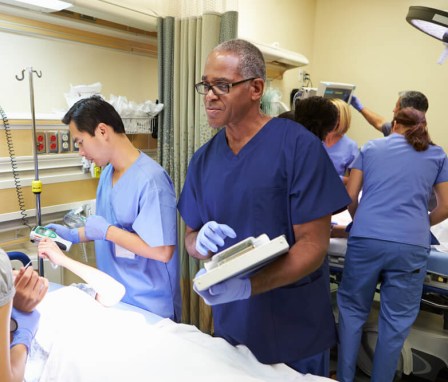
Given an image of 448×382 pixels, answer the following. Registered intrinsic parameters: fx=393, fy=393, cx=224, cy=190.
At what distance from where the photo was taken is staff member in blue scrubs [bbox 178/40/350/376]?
114 centimetres

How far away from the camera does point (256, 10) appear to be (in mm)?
3539

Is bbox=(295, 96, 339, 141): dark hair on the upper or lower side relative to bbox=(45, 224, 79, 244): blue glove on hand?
upper

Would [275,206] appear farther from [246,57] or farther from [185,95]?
[185,95]

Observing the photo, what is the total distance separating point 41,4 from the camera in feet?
5.68

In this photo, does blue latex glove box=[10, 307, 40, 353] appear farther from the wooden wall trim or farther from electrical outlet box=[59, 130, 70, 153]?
the wooden wall trim

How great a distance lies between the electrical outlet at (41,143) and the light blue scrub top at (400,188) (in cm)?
167

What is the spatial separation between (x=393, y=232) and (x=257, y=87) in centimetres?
119

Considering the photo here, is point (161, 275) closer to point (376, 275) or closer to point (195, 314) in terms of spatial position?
point (195, 314)

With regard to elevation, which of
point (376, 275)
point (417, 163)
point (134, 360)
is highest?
point (417, 163)

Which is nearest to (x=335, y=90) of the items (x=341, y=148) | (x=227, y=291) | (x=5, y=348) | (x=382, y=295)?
(x=341, y=148)

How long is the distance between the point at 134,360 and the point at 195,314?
4.19 ft

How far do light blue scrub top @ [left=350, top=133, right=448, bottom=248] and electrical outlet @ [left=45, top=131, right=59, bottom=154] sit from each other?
1633 millimetres

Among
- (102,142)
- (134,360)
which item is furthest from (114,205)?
(134,360)

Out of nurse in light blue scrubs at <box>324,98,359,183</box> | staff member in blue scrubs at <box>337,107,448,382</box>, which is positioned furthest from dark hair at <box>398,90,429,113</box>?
staff member in blue scrubs at <box>337,107,448,382</box>
